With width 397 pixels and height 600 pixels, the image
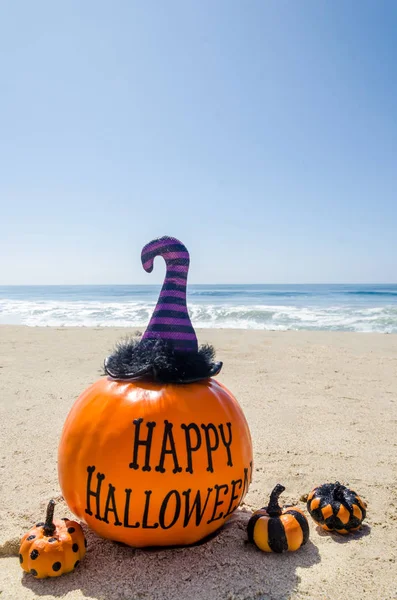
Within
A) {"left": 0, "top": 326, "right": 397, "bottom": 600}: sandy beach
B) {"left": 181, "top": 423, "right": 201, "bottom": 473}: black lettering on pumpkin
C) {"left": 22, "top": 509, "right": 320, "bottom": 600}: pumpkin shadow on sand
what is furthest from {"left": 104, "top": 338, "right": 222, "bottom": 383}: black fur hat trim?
{"left": 22, "top": 509, "right": 320, "bottom": 600}: pumpkin shadow on sand

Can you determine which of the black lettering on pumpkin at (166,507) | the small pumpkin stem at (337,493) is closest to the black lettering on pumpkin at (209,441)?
the black lettering on pumpkin at (166,507)

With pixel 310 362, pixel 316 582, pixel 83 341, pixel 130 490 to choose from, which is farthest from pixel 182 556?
pixel 83 341

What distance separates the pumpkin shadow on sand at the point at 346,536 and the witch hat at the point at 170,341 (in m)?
1.20

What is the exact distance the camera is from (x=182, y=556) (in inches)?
96.5

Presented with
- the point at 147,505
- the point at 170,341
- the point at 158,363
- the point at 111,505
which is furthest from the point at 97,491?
the point at 170,341

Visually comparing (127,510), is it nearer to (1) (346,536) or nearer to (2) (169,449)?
(2) (169,449)

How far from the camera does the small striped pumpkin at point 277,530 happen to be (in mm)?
2475

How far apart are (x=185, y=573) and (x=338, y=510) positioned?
993 mm

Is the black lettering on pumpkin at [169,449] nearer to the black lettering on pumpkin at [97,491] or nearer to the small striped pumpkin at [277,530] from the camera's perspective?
the black lettering on pumpkin at [97,491]

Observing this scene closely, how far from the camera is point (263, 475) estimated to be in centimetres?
360

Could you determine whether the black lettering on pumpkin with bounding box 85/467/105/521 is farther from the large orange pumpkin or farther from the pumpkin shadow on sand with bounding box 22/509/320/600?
the pumpkin shadow on sand with bounding box 22/509/320/600

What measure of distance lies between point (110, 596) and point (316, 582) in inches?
39.5

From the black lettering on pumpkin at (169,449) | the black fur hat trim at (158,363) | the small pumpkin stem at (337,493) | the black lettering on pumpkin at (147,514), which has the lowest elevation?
the small pumpkin stem at (337,493)

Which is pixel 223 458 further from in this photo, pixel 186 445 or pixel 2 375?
pixel 2 375
